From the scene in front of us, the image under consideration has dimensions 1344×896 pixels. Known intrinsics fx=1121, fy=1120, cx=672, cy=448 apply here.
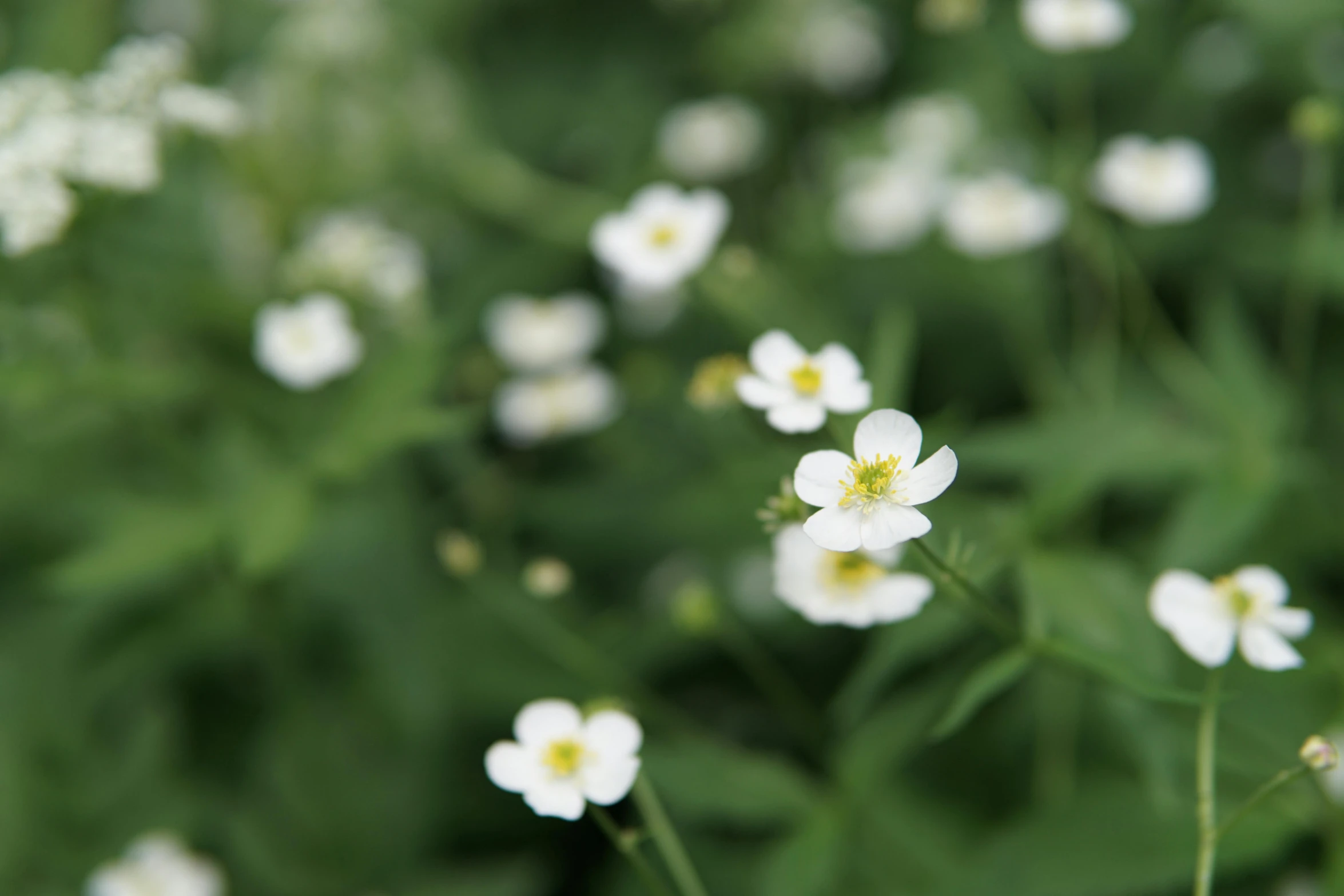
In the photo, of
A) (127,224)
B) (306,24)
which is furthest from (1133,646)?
(306,24)

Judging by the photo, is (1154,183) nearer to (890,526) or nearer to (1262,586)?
(1262,586)

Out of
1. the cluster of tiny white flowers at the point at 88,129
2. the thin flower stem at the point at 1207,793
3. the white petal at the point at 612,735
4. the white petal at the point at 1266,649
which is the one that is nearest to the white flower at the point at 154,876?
the white petal at the point at 612,735

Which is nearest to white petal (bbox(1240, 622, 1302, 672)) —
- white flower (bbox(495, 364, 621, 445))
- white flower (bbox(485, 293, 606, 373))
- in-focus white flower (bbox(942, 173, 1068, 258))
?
in-focus white flower (bbox(942, 173, 1068, 258))

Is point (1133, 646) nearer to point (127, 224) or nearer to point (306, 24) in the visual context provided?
point (127, 224)

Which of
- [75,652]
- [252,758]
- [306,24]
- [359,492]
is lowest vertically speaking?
[252,758]

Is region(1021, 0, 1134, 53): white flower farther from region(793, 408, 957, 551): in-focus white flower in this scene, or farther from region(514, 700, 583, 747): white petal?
region(514, 700, 583, 747): white petal
